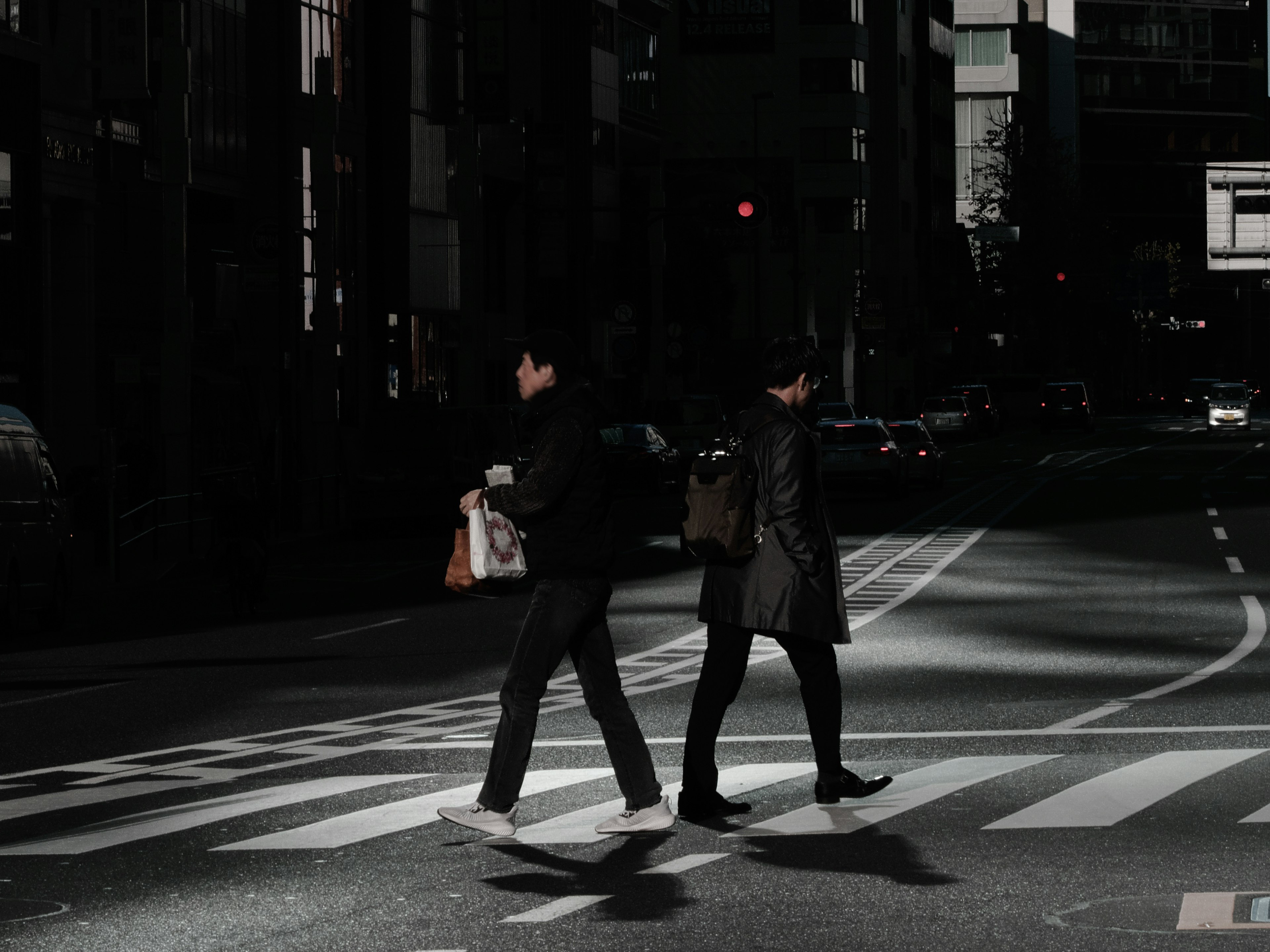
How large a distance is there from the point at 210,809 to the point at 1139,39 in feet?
614

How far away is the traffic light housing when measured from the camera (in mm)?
50000

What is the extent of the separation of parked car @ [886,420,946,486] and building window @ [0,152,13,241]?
54.1 feet

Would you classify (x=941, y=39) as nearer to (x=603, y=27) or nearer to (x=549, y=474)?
(x=603, y=27)

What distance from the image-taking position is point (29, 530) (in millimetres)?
20188

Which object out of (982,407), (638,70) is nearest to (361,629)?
(638,70)

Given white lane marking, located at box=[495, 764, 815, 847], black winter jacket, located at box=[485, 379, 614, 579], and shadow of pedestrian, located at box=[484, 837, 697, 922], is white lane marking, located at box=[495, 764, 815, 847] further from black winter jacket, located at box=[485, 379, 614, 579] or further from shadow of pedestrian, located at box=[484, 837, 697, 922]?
black winter jacket, located at box=[485, 379, 614, 579]

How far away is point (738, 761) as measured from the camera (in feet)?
36.3

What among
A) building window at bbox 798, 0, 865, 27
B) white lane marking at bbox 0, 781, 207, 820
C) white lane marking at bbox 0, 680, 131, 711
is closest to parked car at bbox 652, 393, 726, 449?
white lane marking at bbox 0, 680, 131, 711

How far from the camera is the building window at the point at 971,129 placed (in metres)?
163

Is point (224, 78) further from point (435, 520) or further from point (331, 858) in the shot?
point (331, 858)

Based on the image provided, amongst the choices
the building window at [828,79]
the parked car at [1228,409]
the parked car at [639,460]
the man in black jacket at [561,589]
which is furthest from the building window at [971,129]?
the man in black jacket at [561,589]

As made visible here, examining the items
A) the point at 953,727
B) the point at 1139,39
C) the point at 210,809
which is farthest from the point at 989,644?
the point at 1139,39

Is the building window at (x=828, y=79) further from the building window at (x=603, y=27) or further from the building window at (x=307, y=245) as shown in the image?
the building window at (x=307, y=245)

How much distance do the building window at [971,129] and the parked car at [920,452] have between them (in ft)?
393
